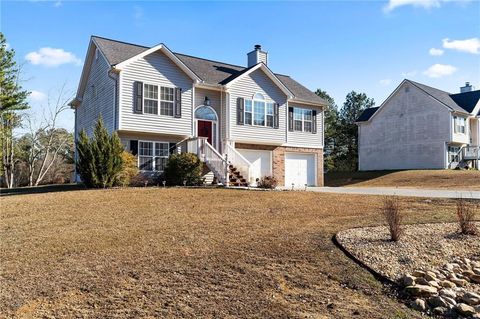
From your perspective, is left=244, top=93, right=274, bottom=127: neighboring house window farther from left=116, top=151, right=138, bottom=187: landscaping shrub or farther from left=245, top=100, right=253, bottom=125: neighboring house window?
left=116, top=151, right=138, bottom=187: landscaping shrub

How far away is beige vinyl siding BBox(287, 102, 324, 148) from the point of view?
→ 23156 millimetres

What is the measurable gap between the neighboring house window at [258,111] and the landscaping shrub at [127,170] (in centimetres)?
694

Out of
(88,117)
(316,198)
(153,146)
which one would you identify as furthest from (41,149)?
(316,198)

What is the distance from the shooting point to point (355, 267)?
241 inches

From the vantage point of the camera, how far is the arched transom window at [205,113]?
65.4 ft

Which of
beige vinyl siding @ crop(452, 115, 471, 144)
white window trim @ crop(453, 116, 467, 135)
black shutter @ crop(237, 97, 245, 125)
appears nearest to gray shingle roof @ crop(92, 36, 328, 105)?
black shutter @ crop(237, 97, 245, 125)

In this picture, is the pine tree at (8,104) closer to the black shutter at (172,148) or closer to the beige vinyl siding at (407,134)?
the black shutter at (172,148)

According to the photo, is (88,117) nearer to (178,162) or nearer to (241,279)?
(178,162)

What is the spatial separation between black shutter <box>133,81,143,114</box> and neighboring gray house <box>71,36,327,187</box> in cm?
4

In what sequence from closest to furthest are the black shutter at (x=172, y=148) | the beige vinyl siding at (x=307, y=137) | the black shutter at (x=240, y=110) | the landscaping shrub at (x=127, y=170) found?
the landscaping shrub at (x=127, y=170), the black shutter at (x=172, y=148), the black shutter at (x=240, y=110), the beige vinyl siding at (x=307, y=137)

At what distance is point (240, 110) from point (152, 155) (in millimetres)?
5308

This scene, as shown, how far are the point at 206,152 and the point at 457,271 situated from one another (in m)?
13.3

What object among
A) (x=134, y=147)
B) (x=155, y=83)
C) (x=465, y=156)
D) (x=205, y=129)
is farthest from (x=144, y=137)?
(x=465, y=156)

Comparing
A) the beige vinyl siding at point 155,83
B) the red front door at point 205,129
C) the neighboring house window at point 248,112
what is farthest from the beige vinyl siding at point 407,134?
the beige vinyl siding at point 155,83
